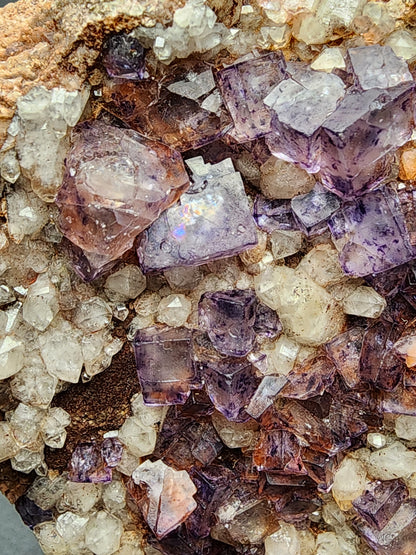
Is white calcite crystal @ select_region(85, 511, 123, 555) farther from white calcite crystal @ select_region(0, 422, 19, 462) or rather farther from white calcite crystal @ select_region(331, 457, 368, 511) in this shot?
white calcite crystal @ select_region(331, 457, 368, 511)

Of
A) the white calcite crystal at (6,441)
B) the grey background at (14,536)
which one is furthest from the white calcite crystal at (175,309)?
the grey background at (14,536)

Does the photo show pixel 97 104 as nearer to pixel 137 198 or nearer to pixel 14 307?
pixel 137 198

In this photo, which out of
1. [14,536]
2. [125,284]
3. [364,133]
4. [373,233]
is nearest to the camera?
[364,133]

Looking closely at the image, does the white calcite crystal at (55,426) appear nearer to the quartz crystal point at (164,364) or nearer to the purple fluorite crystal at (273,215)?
the quartz crystal point at (164,364)

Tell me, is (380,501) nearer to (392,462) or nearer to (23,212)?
(392,462)

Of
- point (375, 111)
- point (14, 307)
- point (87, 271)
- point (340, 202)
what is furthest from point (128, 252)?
point (375, 111)

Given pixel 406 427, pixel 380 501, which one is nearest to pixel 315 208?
pixel 406 427
